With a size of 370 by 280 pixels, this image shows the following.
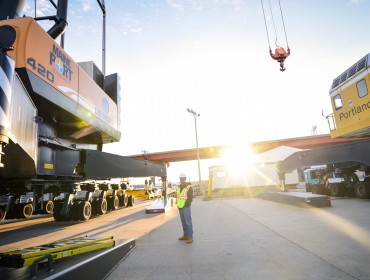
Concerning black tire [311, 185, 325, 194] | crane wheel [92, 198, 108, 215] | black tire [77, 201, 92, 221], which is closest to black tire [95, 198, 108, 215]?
crane wheel [92, 198, 108, 215]

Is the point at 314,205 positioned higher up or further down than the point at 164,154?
further down

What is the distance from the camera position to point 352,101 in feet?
32.2

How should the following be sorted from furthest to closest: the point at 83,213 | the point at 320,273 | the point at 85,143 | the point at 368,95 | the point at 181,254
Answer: the point at 368,95
the point at 83,213
the point at 85,143
the point at 181,254
the point at 320,273

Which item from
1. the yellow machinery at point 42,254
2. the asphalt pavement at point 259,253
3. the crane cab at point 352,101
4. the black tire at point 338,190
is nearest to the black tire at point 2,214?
the asphalt pavement at point 259,253

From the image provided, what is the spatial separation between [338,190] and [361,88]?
5810mm

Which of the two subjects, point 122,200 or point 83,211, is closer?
point 83,211

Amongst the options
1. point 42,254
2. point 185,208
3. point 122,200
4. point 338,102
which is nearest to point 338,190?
point 338,102

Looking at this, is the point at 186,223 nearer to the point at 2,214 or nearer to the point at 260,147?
the point at 2,214

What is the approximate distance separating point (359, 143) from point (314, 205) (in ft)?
8.94

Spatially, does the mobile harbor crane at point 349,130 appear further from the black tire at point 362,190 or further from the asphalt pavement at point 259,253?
the asphalt pavement at point 259,253

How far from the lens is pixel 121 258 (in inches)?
157

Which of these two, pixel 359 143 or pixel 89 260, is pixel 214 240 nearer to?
pixel 89 260

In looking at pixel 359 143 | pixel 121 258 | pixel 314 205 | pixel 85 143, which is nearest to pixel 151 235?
pixel 121 258

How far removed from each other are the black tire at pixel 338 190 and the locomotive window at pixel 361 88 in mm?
5404
